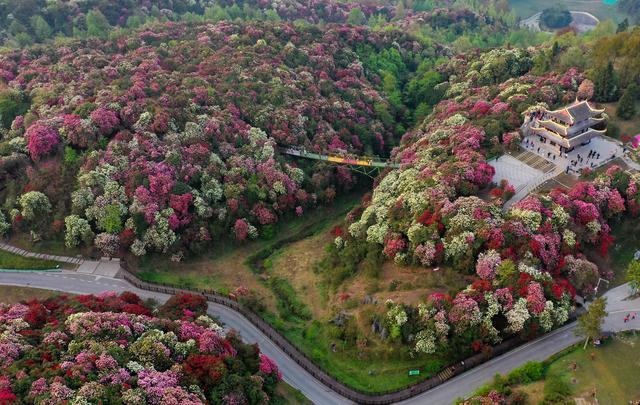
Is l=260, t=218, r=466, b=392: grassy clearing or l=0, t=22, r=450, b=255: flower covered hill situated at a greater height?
l=0, t=22, r=450, b=255: flower covered hill

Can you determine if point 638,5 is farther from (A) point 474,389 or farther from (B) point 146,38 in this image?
(A) point 474,389

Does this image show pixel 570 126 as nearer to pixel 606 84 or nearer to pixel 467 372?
pixel 606 84

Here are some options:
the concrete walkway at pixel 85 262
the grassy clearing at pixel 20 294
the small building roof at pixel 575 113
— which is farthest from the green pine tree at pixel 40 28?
the small building roof at pixel 575 113

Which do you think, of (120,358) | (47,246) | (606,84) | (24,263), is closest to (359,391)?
(120,358)

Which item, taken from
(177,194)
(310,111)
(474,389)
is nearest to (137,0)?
(310,111)

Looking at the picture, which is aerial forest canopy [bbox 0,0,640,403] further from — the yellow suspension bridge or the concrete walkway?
the concrete walkway

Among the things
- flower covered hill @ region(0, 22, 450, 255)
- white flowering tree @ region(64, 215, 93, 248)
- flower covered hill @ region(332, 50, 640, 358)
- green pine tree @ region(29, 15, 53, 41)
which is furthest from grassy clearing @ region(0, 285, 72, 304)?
green pine tree @ region(29, 15, 53, 41)
